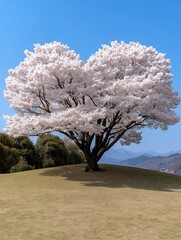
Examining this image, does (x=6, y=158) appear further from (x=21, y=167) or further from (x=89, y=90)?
(x=89, y=90)

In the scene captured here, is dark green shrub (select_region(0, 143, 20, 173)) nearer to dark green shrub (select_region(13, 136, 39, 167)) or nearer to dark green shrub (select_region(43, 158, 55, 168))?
dark green shrub (select_region(13, 136, 39, 167))

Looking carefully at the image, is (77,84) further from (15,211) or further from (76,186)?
(15,211)

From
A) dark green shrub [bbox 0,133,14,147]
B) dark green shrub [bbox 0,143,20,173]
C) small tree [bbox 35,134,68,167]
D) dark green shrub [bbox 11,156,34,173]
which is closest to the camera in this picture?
dark green shrub [bbox 11,156,34,173]

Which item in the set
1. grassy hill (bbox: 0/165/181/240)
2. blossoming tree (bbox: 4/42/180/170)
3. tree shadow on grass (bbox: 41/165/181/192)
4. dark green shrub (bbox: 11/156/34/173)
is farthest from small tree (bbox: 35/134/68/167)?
grassy hill (bbox: 0/165/181/240)

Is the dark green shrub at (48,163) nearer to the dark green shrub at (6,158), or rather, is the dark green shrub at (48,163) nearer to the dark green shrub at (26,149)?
the dark green shrub at (26,149)

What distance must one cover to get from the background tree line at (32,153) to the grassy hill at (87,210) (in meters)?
12.6

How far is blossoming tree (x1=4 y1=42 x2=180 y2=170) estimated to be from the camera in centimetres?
2020

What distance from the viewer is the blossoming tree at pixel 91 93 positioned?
20203mm

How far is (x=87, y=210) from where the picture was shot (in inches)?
460

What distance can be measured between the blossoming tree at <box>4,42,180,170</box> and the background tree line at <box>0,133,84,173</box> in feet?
34.7

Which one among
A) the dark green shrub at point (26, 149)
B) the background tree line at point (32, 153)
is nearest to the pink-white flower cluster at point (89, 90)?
the background tree line at point (32, 153)

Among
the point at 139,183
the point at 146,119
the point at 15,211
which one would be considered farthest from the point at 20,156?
the point at 15,211

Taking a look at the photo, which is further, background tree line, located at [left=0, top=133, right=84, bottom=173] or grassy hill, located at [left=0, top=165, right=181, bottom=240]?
background tree line, located at [left=0, top=133, right=84, bottom=173]

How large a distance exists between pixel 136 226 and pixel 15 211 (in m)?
4.12
